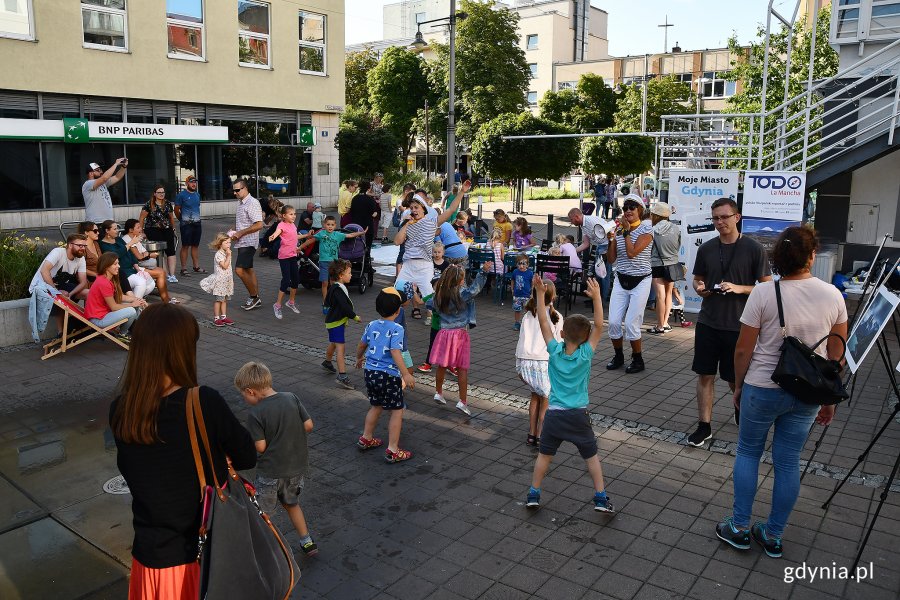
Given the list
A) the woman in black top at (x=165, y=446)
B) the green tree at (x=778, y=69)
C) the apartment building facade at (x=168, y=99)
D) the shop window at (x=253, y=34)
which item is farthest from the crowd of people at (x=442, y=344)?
the shop window at (x=253, y=34)

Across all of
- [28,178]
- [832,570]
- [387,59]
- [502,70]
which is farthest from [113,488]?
[387,59]

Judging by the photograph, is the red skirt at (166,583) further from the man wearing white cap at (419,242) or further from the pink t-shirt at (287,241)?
the pink t-shirt at (287,241)

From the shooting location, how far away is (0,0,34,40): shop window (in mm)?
18516

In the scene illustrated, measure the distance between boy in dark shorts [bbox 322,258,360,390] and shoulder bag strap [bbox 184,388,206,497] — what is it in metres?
4.67

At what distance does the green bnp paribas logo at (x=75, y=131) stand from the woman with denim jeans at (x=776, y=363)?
1981 centimetres

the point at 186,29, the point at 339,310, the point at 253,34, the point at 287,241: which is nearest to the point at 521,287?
the point at 287,241

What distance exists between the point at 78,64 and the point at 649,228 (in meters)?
17.8

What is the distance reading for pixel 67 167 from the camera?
20281 mm

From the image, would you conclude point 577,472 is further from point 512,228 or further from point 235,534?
point 512,228

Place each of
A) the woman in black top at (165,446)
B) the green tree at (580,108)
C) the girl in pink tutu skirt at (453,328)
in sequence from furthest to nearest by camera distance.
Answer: the green tree at (580,108), the girl in pink tutu skirt at (453,328), the woman in black top at (165,446)

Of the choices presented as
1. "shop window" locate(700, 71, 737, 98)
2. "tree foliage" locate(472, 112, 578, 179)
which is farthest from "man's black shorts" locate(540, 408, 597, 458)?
"shop window" locate(700, 71, 737, 98)

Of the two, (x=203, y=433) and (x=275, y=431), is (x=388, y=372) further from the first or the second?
(x=203, y=433)

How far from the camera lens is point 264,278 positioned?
46.8 ft

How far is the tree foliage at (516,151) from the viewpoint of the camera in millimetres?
27266
